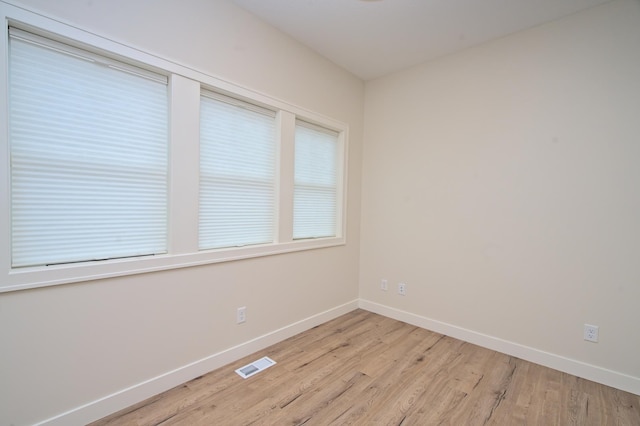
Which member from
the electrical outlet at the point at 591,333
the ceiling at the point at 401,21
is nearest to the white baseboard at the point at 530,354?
the electrical outlet at the point at 591,333

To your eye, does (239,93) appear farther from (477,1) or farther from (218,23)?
(477,1)

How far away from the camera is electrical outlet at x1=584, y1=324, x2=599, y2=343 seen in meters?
2.22

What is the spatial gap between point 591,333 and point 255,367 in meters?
2.69

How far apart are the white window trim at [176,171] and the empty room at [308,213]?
0.04 ft

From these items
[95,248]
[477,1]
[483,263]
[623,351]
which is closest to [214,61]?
[95,248]


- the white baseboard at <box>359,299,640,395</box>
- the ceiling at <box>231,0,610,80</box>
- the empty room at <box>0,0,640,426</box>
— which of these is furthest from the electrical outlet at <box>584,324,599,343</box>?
the ceiling at <box>231,0,610,80</box>

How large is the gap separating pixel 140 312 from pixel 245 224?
1.01m

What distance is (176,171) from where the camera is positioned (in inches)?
78.5

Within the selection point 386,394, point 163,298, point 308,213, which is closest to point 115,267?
point 163,298

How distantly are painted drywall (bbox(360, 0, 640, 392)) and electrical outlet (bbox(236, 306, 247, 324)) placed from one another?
181 cm

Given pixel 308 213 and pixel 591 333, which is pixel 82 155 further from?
pixel 591 333

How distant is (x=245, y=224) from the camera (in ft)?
8.25

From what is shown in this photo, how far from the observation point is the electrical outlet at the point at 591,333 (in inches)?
87.5

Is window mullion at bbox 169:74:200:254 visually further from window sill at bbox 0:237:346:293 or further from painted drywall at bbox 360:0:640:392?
painted drywall at bbox 360:0:640:392
